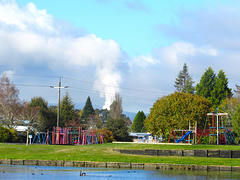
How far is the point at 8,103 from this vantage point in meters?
78.4

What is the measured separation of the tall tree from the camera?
302ft

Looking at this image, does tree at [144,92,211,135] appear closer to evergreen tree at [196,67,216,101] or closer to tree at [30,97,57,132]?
tree at [30,97,57,132]

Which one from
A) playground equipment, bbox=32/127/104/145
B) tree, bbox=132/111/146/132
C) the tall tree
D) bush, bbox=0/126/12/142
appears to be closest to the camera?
bush, bbox=0/126/12/142

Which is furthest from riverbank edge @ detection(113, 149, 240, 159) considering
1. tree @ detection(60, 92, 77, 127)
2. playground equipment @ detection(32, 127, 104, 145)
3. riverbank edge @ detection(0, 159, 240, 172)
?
tree @ detection(60, 92, 77, 127)

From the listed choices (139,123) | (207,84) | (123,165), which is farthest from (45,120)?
(123,165)

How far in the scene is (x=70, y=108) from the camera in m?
89.1

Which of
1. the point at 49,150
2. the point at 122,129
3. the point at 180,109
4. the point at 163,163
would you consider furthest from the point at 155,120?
the point at 163,163

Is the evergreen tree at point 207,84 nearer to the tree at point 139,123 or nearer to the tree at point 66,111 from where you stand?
the tree at point 139,123

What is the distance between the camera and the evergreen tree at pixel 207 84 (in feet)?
310

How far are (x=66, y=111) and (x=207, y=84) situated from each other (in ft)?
Answer: 107

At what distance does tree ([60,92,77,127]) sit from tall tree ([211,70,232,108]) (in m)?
30.4

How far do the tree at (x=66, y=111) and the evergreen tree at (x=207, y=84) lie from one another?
95.3ft

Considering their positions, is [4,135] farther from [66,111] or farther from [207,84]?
[207,84]

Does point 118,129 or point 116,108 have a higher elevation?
point 116,108
